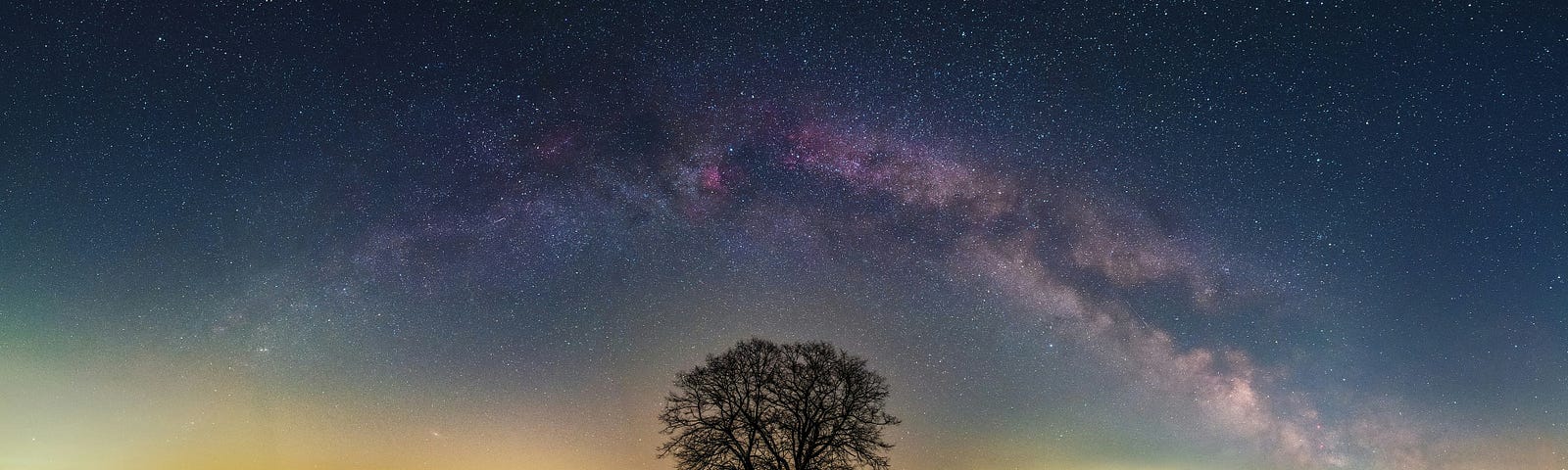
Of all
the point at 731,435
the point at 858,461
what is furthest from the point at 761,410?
the point at 858,461

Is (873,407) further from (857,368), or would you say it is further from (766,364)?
(766,364)

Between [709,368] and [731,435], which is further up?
[709,368]

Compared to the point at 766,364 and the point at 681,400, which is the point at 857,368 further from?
the point at 681,400

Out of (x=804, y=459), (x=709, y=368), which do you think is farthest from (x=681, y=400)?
(x=804, y=459)

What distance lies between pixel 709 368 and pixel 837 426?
4546mm

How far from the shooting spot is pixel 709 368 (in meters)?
37.2

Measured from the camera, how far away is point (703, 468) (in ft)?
118

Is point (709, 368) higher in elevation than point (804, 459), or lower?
higher

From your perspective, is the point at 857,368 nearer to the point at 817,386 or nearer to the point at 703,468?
the point at 817,386

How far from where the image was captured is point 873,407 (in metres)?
37.8

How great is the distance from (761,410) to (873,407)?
3.78m

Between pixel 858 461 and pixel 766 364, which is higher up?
pixel 766 364

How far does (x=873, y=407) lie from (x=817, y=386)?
6.69ft

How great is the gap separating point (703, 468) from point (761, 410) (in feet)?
8.41
